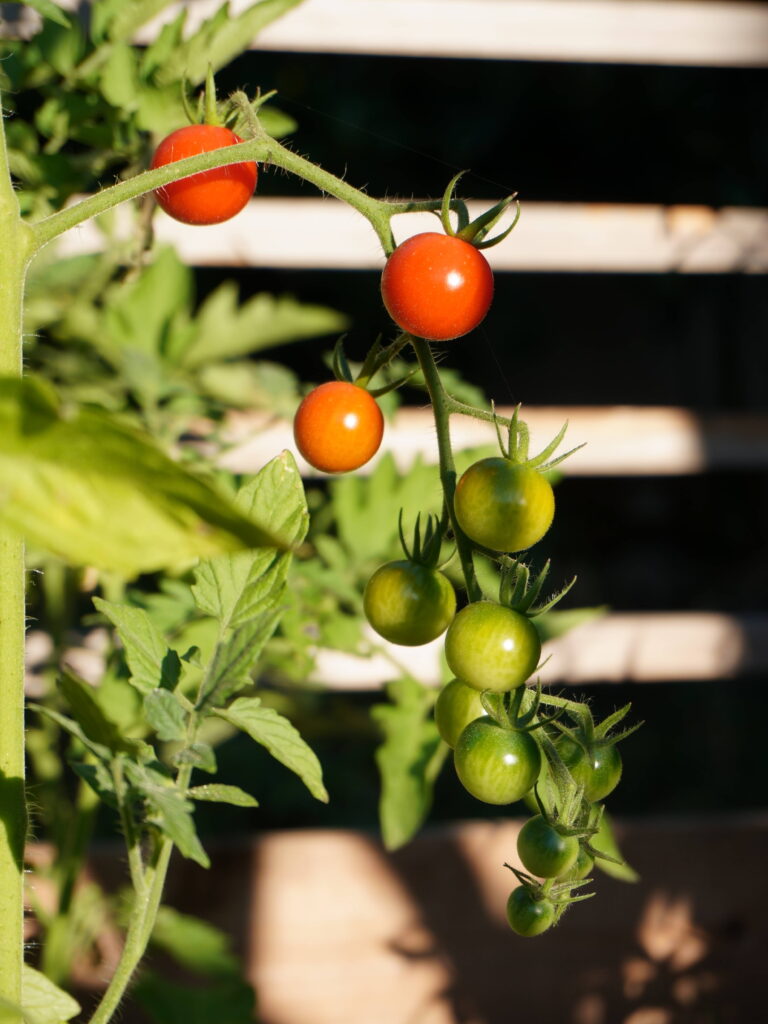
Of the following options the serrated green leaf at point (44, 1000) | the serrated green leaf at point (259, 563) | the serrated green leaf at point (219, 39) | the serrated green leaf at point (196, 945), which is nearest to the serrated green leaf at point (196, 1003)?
the serrated green leaf at point (196, 945)

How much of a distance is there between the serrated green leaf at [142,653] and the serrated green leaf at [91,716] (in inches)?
1.1

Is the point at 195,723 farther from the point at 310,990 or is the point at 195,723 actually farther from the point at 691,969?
the point at 691,969

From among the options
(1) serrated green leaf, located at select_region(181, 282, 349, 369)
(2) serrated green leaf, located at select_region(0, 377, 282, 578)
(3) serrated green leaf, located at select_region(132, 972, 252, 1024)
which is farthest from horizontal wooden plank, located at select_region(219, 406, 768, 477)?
(2) serrated green leaf, located at select_region(0, 377, 282, 578)

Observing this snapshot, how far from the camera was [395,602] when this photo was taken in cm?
38

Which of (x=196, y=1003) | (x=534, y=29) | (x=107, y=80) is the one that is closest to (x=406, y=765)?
(x=196, y=1003)

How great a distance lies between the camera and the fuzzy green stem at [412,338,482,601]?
1.15 ft

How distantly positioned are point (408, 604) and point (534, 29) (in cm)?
92

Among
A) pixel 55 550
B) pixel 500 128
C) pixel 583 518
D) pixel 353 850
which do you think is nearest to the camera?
pixel 55 550

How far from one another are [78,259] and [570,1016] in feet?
2.78

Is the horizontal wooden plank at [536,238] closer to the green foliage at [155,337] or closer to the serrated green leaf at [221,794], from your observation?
the green foliage at [155,337]

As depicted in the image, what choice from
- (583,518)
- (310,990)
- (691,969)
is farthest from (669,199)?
(310,990)

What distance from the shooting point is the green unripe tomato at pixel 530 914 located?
337 mm

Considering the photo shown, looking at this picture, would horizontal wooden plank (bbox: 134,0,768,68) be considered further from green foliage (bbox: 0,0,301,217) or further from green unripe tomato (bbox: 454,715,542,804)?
green unripe tomato (bbox: 454,715,542,804)

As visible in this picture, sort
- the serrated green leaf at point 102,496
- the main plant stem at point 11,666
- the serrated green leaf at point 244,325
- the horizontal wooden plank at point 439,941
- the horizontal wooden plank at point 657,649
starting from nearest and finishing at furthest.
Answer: the serrated green leaf at point 102,496 < the main plant stem at point 11,666 < the serrated green leaf at point 244,325 < the horizontal wooden plank at point 439,941 < the horizontal wooden plank at point 657,649
